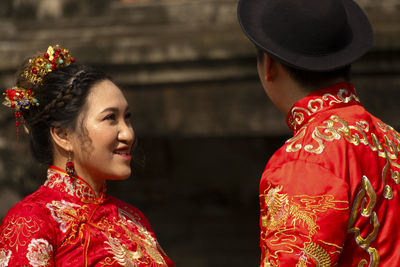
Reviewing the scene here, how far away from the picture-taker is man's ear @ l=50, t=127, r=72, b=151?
282 centimetres

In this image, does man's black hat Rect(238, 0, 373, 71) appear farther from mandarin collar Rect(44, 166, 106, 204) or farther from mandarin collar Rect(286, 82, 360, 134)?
mandarin collar Rect(44, 166, 106, 204)

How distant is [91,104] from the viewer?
2.79 meters

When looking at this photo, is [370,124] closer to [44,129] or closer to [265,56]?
[265,56]

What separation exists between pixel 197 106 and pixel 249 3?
11.5ft

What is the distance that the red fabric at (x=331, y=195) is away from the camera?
211cm

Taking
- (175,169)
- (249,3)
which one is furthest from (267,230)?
(175,169)

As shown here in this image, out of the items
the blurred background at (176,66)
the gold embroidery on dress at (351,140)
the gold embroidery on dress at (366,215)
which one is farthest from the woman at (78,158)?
the blurred background at (176,66)

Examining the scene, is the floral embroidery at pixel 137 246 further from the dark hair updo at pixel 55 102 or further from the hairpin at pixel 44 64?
the hairpin at pixel 44 64

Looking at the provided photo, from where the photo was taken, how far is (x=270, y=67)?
2.39 metres

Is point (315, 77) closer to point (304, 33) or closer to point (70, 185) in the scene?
point (304, 33)

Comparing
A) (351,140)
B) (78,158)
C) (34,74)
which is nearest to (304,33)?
(351,140)

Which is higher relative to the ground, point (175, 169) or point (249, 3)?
point (249, 3)

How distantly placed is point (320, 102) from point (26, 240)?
1167 millimetres

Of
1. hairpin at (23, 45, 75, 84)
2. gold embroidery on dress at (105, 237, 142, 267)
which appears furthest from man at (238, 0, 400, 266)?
hairpin at (23, 45, 75, 84)
